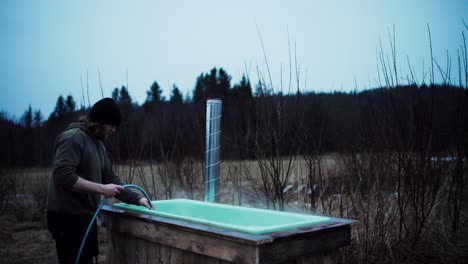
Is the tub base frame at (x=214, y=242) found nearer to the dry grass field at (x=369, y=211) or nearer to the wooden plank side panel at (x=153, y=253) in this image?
the wooden plank side panel at (x=153, y=253)

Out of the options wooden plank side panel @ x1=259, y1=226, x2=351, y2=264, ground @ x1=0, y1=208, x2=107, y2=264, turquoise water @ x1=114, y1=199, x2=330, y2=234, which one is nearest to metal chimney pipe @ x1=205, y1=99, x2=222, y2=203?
turquoise water @ x1=114, y1=199, x2=330, y2=234

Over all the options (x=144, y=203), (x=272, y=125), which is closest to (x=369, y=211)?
(x=272, y=125)

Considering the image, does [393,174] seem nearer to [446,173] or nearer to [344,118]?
[446,173]

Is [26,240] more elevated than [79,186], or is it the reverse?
[79,186]

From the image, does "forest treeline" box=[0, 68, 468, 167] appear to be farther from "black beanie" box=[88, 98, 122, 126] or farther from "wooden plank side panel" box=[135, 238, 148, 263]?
"wooden plank side panel" box=[135, 238, 148, 263]

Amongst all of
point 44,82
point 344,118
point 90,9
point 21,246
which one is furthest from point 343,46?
point 90,9

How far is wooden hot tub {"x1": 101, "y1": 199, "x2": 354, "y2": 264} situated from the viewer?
215 centimetres

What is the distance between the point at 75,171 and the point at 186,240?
0.92 m

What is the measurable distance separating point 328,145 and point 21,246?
5368 millimetres

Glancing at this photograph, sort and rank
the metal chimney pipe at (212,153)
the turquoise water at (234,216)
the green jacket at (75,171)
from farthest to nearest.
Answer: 1. the metal chimney pipe at (212,153)
2. the green jacket at (75,171)
3. the turquoise water at (234,216)

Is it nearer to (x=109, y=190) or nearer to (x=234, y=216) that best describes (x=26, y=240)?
(x=109, y=190)

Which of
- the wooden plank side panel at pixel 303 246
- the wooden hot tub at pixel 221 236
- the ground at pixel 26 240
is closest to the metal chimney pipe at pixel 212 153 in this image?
the wooden hot tub at pixel 221 236

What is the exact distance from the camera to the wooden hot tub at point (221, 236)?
2.15 metres

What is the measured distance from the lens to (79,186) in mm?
2707
